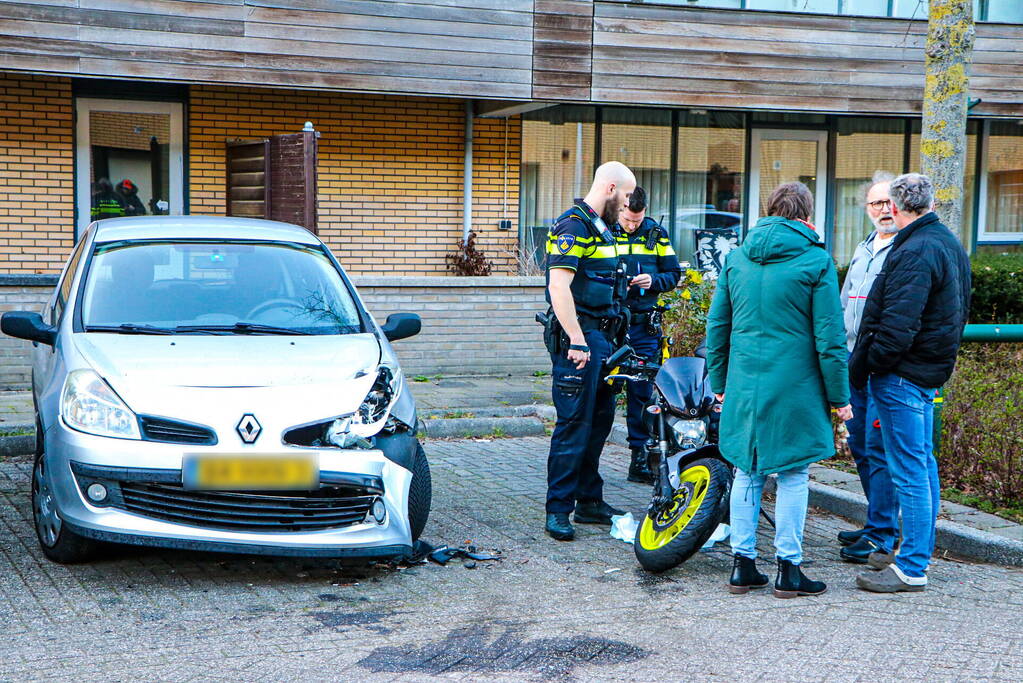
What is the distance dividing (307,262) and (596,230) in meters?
1.66

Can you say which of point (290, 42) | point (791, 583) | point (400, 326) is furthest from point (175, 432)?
point (290, 42)

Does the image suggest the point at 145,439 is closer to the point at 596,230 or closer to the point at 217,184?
the point at 596,230

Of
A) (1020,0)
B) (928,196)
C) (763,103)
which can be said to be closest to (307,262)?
(928,196)

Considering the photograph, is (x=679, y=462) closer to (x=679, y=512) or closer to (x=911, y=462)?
(x=679, y=512)

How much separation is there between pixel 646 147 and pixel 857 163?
3112 mm

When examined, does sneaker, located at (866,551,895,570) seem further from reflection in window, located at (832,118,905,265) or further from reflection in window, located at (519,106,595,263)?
reflection in window, located at (832,118,905,265)

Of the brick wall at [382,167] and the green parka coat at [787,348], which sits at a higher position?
the brick wall at [382,167]

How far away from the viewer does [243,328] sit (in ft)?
19.2

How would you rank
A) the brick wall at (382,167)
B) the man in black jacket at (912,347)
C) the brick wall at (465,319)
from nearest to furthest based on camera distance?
the man in black jacket at (912,347) → the brick wall at (465,319) → the brick wall at (382,167)

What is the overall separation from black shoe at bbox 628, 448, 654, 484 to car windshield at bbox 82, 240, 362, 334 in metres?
2.33

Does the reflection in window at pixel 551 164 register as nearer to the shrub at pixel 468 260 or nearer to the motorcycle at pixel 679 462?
the shrub at pixel 468 260

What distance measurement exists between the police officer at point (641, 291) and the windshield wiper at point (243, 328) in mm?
2440

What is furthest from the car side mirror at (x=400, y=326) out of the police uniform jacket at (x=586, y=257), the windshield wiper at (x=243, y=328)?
the police uniform jacket at (x=586, y=257)

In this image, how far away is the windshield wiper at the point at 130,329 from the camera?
5.72 meters
